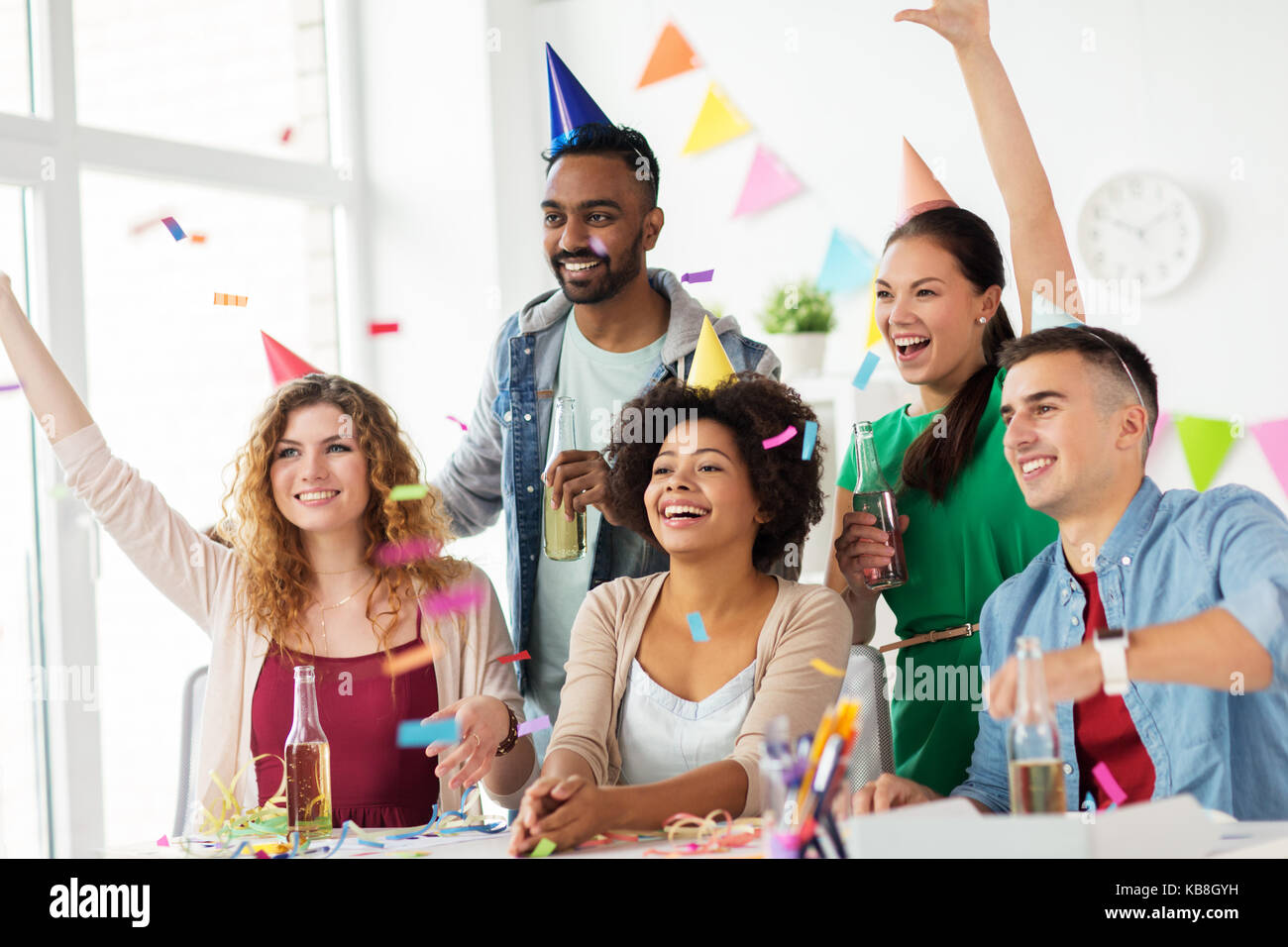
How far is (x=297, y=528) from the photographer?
205cm

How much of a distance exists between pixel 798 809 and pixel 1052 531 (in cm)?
101

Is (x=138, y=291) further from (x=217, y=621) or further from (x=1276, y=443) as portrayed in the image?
(x=1276, y=443)

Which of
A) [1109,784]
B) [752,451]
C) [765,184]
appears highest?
[765,184]

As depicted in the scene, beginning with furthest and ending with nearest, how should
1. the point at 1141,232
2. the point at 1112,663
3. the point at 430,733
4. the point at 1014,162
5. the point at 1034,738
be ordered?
the point at 1141,232 → the point at 1014,162 → the point at 430,733 → the point at 1112,663 → the point at 1034,738

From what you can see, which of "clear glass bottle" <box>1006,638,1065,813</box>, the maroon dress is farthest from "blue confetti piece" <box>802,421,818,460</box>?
"clear glass bottle" <box>1006,638,1065,813</box>

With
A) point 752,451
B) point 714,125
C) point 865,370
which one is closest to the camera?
point 752,451

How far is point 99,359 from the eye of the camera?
329 centimetres

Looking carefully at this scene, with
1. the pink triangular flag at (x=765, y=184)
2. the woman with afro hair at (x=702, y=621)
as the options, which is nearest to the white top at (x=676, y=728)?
the woman with afro hair at (x=702, y=621)

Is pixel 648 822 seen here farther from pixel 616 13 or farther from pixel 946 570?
pixel 616 13

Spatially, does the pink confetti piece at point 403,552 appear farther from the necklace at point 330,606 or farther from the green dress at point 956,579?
the green dress at point 956,579

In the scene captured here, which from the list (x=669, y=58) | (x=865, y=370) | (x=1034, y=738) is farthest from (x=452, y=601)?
(x=669, y=58)

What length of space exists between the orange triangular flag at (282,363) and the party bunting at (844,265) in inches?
55.6

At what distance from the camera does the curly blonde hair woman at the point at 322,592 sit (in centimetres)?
188

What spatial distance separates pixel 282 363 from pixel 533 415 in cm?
A: 125
